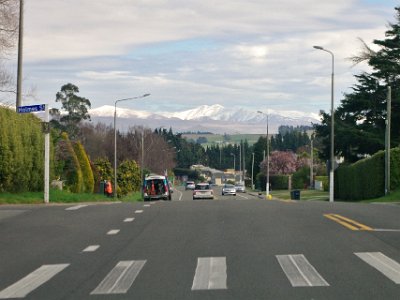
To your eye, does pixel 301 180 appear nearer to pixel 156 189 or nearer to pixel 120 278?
pixel 156 189

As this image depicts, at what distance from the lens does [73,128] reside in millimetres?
106250

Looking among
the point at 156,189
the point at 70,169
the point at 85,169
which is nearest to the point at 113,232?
the point at 70,169

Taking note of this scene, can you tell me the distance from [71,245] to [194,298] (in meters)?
5.36

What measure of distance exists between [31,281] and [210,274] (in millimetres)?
2585

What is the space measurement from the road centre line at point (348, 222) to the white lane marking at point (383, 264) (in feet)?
11.3

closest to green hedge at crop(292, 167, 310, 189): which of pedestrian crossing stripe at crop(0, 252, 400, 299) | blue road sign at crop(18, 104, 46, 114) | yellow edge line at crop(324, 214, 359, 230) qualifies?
blue road sign at crop(18, 104, 46, 114)

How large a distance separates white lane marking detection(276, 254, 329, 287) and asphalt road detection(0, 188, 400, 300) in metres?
0.01

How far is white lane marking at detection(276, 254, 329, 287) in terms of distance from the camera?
9.69 m

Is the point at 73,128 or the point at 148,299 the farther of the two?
the point at 73,128

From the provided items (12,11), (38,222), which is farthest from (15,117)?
(38,222)

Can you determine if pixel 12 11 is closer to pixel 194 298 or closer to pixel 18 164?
pixel 18 164

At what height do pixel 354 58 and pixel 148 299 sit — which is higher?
pixel 354 58

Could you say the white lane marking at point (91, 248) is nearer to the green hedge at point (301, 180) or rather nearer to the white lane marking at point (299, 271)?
the white lane marking at point (299, 271)

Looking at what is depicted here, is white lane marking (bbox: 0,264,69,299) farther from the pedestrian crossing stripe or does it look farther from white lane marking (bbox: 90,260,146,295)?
white lane marking (bbox: 90,260,146,295)
